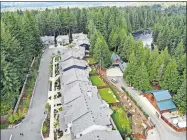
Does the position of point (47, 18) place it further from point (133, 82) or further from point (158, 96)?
point (158, 96)

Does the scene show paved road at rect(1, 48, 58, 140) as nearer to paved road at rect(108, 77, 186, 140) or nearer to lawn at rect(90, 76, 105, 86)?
lawn at rect(90, 76, 105, 86)

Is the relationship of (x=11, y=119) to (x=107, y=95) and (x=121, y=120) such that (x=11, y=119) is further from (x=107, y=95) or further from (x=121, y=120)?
(x=107, y=95)

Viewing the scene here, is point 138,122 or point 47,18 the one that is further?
point 47,18

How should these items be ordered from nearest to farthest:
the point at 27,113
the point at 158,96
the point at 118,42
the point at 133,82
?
the point at 27,113, the point at 158,96, the point at 133,82, the point at 118,42

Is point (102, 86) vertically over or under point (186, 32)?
under

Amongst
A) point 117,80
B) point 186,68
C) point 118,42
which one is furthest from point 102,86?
point 118,42

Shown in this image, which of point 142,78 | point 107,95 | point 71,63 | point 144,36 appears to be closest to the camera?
point 107,95

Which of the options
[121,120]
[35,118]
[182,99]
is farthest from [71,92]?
[182,99]
